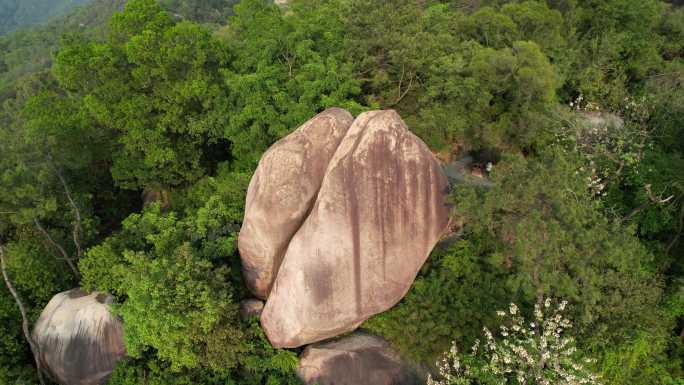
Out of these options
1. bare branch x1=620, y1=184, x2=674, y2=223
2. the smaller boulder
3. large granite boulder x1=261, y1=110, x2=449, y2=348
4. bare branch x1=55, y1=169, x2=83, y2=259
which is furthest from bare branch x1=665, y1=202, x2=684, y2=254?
bare branch x1=55, y1=169, x2=83, y2=259

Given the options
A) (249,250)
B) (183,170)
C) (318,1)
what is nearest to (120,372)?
(249,250)

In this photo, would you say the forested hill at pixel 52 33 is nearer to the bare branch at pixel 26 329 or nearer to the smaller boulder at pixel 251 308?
the bare branch at pixel 26 329

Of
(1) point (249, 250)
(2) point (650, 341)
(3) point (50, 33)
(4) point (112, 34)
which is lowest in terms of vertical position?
(2) point (650, 341)

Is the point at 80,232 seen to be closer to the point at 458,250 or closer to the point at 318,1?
the point at 458,250

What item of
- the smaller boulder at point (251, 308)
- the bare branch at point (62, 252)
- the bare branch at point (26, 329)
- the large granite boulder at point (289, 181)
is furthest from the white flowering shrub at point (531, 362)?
the bare branch at point (62, 252)

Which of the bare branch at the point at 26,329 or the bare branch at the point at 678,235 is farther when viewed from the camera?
the bare branch at the point at 678,235

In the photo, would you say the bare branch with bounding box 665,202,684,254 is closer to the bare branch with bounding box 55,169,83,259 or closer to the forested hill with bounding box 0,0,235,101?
the bare branch with bounding box 55,169,83,259

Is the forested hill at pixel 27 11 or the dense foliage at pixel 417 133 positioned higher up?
the forested hill at pixel 27 11
